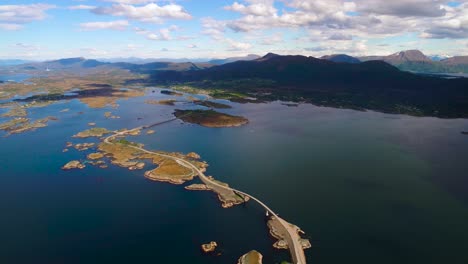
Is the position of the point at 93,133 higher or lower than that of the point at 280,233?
higher

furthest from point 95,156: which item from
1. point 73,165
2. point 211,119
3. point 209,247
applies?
point 209,247

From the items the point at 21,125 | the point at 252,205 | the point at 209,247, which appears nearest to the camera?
the point at 209,247

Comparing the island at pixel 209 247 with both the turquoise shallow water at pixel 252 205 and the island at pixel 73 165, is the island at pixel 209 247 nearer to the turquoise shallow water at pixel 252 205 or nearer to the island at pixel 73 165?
the turquoise shallow water at pixel 252 205

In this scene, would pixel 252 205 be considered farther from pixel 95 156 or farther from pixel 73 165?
pixel 95 156

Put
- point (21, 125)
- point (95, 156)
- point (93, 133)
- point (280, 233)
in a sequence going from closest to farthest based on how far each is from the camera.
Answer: point (280, 233), point (95, 156), point (93, 133), point (21, 125)

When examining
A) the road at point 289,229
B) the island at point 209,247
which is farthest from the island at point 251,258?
the island at point 209,247

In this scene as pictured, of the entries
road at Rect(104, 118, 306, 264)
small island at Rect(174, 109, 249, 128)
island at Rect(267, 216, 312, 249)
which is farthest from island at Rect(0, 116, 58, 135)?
island at Rect(267, 216, 312, 249)

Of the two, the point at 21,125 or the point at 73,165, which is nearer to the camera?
the point at 73,165
